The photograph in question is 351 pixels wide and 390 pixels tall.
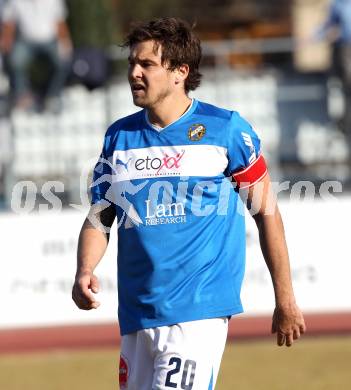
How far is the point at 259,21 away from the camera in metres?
21.8

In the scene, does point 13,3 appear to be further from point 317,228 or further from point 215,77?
point 317,228

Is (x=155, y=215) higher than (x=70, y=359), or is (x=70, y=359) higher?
(x=155, y=215)

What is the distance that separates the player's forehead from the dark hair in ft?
0.04

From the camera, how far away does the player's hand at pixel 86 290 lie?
5.32 metres

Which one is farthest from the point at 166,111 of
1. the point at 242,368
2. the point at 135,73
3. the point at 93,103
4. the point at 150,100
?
the point at 93,103

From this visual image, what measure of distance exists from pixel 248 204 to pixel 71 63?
321 inches

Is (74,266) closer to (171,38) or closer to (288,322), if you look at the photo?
(171,38)

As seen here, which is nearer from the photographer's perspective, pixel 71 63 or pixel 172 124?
pixel 172 124

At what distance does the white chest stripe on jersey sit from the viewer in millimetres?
5441

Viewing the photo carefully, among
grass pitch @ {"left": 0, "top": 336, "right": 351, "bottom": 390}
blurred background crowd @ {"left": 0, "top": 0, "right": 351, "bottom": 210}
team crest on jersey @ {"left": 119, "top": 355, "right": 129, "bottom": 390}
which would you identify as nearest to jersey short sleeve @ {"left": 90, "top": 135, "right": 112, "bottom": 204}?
team crest on jersey @ {"left": 119, "top": 355, "right": 129, "bottom": 390}

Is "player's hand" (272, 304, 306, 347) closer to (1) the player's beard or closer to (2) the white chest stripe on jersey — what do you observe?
(2) the white chest stripe on jersey

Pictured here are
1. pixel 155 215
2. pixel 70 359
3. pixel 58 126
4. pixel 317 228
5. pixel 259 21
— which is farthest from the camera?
pixel 259 21

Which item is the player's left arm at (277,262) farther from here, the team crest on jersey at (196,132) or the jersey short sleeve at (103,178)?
the jersey short sleeve at (103,178)

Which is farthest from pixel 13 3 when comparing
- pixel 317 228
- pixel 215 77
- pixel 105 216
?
pixel 105 216
